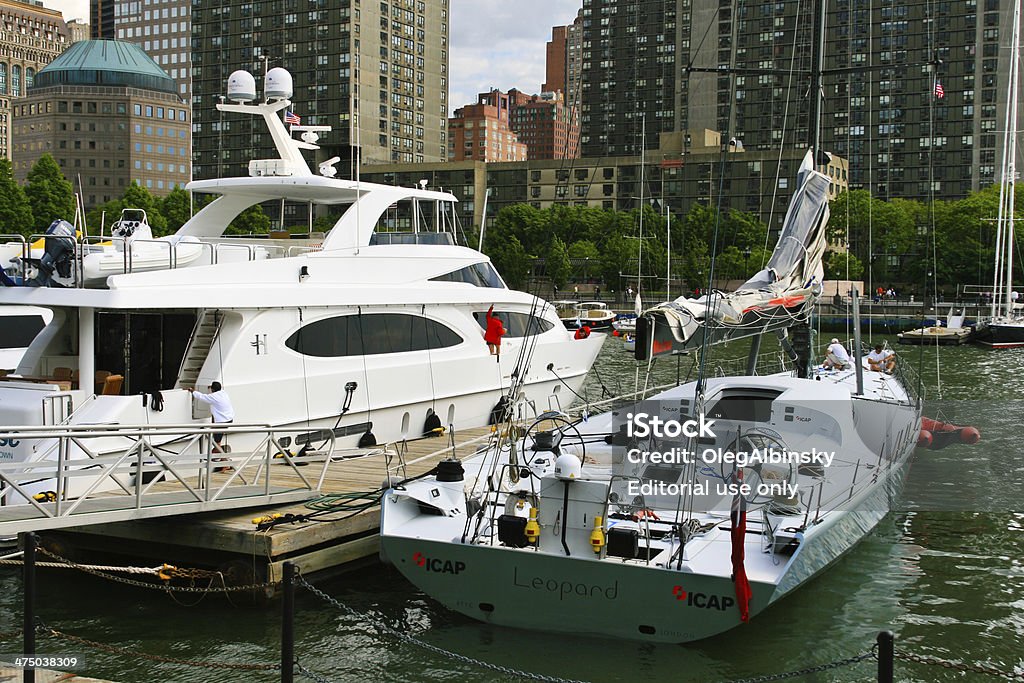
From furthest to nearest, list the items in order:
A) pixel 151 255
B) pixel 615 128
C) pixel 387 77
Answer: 1. pixel 387 77
2. pixel 615 128
3. pixel 151 255

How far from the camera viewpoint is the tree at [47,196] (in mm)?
63125

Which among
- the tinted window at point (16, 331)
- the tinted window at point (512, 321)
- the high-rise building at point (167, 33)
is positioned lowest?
the tinted window at point (16, 331)

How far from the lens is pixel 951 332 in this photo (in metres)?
56.6

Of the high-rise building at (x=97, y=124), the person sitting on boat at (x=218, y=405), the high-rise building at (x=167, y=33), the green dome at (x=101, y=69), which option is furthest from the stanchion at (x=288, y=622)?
the high-rise building at (x=167, y=33)

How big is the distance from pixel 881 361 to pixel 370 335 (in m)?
11.7

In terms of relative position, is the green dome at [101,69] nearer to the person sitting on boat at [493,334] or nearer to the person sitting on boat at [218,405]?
the person sitting on boat at [493,334]

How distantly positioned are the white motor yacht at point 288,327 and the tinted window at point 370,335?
2cm

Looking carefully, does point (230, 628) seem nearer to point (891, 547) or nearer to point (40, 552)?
point (40, 552)

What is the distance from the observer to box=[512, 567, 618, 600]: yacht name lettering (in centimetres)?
962

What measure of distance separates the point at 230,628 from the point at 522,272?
44.6 metres

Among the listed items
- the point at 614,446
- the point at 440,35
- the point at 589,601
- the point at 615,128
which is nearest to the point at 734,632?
the point at 589,601

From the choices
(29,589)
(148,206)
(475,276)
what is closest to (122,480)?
(29,589)

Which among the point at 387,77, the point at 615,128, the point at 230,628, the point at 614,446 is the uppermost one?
the point at 387,77

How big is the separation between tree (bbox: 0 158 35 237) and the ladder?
163 feet
